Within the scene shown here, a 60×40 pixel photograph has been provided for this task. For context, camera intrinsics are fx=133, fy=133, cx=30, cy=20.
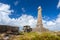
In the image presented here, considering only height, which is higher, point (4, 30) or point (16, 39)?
point (4, 30)

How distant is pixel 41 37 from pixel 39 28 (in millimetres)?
32921

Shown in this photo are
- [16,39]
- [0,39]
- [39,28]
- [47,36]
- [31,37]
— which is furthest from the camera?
[39,28]

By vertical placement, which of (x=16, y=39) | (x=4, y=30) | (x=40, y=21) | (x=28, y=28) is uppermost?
(x=40, y=21)

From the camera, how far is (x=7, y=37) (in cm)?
1134

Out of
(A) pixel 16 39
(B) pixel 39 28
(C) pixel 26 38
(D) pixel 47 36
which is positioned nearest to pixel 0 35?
(A) pixel 16 39

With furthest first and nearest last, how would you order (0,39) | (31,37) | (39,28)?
(39,28) → (31,37) → (0,39)

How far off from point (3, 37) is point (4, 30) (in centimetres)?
109

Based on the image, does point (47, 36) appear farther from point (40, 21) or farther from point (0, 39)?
point (40, 21)

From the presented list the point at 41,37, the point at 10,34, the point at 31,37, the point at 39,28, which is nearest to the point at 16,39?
the point at 10,34

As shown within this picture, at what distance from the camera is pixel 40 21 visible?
48125mm

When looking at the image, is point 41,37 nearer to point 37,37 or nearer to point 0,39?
point 37,37

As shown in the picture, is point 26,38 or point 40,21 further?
point 40,21

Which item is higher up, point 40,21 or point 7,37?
point 40,21

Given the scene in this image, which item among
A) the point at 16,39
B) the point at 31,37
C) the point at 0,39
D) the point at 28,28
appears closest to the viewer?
the point at 0,39
